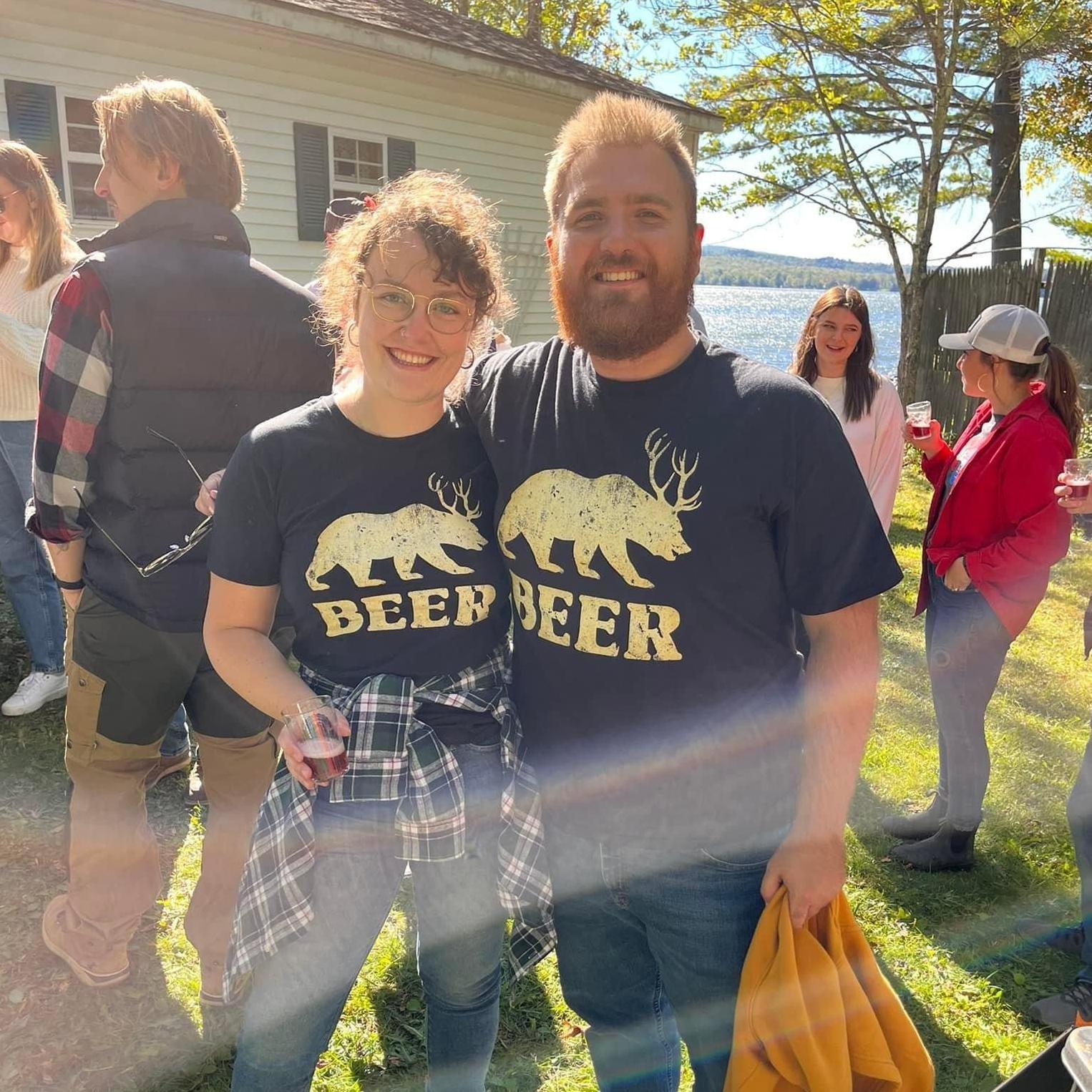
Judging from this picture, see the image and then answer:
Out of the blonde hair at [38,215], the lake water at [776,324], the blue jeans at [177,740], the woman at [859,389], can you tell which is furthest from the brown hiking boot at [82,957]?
the lake water at [776,324]

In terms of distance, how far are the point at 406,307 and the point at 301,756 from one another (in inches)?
34.0

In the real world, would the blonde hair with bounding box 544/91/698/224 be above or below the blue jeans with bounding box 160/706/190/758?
above

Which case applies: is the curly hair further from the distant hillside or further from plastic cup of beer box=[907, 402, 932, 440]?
the distant hillside

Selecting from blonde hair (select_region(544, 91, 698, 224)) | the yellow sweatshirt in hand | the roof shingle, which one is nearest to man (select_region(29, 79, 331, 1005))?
blonde hair (select_region(544, 91, 698, 224))

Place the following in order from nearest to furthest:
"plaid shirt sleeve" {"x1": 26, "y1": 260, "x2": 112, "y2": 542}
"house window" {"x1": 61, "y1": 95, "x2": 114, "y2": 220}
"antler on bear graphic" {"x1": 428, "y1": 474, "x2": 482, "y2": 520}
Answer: "antler on bear graphic" {"x1": 428, "y1": 474, "x2": 482, "y2": 520} → "plaid shirt sleeve" {"x1": 26, "y1": 260, "x2": 112, "y2": 542} → "house window" {"x1": 61, "y1": 95, "x2": 114, "y2": 220}

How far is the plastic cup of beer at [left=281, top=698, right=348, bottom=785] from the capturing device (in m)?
1.65

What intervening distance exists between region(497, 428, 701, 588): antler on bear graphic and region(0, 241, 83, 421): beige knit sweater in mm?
2808

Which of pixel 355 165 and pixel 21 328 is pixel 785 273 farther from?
pixel 21 328

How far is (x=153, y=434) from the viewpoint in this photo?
2.27 metres

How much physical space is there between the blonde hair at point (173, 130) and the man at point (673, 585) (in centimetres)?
104

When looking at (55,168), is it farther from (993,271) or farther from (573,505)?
(993,271)

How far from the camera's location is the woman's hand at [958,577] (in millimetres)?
3229

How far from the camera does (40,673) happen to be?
14.4 ft

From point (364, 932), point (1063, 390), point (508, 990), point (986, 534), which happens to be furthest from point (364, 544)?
point (1063, 390)
